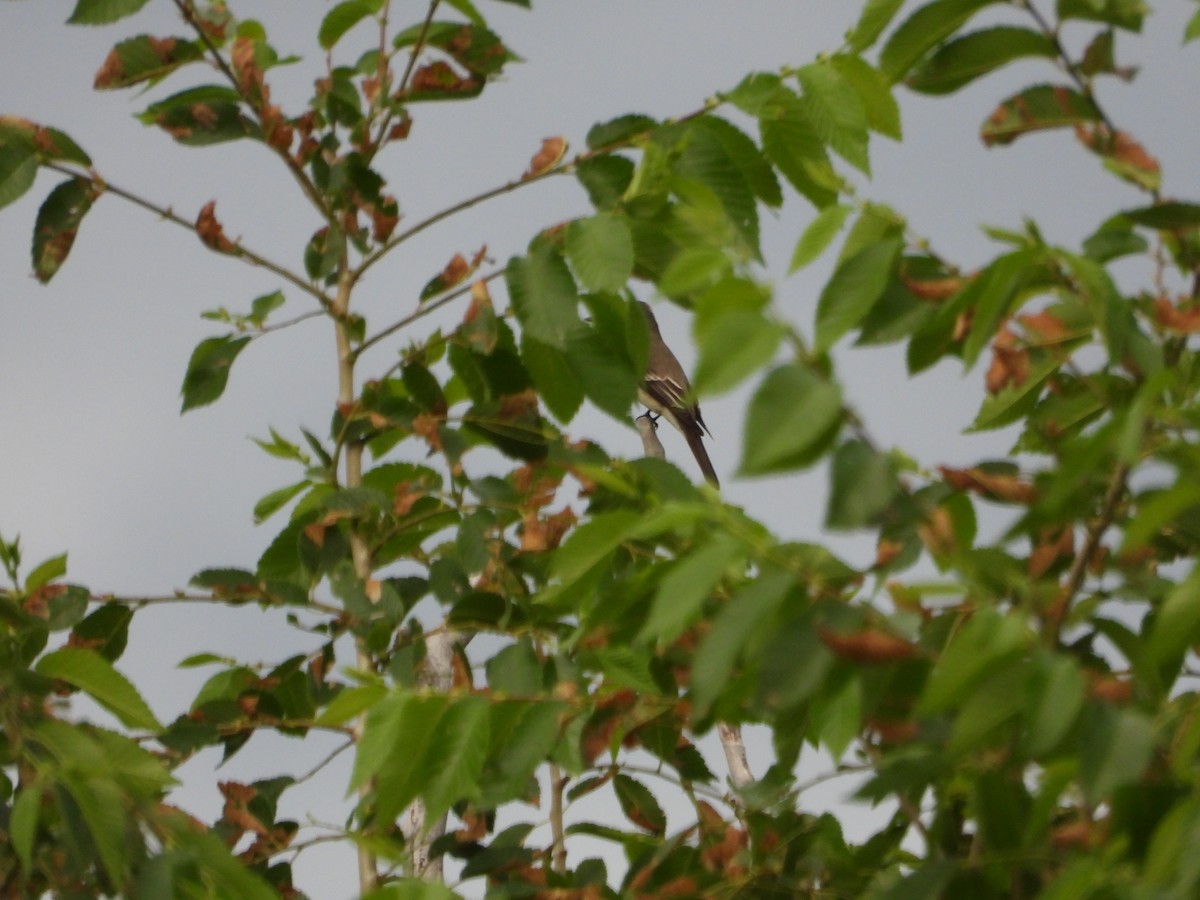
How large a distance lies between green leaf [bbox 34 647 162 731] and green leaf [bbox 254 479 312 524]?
2.22 feet

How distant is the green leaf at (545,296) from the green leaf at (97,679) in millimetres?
839

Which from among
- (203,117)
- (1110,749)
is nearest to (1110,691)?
(1110,749)

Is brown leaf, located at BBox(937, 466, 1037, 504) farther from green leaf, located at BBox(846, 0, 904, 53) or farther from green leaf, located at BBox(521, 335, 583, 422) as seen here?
green leaf, located at BBox(521, 335, 583, 422)

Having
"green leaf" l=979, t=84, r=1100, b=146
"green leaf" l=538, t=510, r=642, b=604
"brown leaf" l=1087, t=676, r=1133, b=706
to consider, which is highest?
"green leaf" l=979, t=84, r=1100, b=146

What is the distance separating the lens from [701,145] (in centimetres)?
250

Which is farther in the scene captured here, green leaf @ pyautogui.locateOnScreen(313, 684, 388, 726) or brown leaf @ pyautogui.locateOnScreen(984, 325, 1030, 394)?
green leaf @ pyautogui.locateOnScreen(313, 684, 388, 726)

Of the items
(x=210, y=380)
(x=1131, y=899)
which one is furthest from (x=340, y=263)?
(x=1131, y=899)

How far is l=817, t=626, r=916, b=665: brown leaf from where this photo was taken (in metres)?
1.52

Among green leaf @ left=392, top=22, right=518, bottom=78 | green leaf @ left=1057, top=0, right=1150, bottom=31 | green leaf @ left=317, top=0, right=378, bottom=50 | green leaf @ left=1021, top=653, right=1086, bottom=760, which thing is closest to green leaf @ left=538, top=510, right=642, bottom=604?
green leaf @ left=1021, top=653, right=1086, bottom=760

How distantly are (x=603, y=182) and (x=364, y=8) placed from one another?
725mm

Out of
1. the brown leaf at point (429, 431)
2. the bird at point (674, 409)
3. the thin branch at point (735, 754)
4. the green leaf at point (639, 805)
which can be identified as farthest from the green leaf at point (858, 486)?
the bird at point (674, 409)

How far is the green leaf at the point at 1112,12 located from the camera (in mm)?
1925

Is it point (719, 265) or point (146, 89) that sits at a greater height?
point (146, 89)

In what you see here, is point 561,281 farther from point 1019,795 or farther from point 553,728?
point 1019,795
